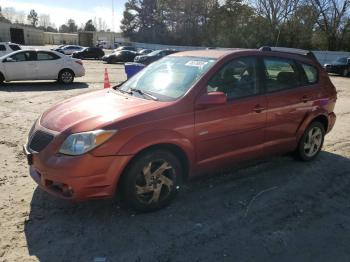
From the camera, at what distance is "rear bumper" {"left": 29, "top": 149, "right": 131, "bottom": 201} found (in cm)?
385

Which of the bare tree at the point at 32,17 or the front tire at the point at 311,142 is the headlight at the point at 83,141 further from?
the bare tree at the point at 32,17

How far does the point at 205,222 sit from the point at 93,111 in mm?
1679

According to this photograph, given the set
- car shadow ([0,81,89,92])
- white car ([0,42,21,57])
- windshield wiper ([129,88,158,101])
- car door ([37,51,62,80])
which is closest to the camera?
windshield wiper ([129,88,158,101])

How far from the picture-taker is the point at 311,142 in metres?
6.26

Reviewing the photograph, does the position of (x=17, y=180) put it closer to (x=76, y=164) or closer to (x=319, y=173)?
(x=76, y=164)

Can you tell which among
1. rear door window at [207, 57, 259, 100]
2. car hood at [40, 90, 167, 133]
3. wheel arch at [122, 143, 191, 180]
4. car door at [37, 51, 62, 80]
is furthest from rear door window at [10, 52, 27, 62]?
wheel arch at [122, 143, 191, 180]

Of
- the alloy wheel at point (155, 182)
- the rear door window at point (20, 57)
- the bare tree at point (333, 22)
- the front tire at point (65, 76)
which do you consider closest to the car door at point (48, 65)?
the front tire at point (65, 76)

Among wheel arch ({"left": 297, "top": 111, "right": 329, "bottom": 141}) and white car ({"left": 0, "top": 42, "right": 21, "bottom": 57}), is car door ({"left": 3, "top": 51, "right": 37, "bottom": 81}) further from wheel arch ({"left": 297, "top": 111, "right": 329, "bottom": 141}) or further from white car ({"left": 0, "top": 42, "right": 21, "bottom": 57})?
wheel arch ({"left": 297, "top": 111, "right": 329, "bottom": 141})

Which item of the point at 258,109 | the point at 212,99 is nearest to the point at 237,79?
the point at 258,109

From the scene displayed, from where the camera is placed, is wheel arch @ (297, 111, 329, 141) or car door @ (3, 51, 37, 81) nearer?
wheel arch @ (297, 111, 329, 141)

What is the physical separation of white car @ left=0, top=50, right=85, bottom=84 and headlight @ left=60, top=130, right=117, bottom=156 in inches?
522

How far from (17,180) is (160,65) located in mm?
2417

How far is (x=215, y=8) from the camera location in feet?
207

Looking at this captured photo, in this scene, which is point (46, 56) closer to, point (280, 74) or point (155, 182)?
point (280, 74)
